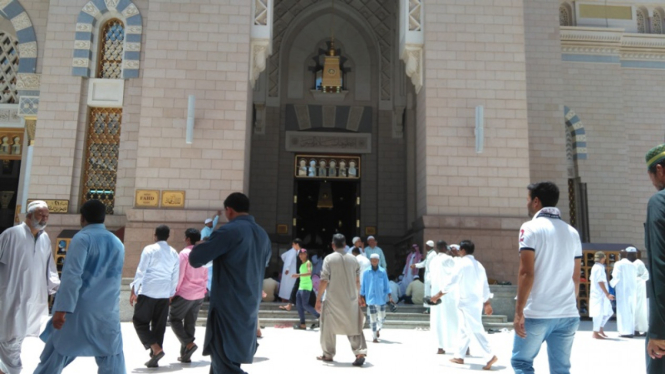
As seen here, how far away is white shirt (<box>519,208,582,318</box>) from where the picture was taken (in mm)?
3295

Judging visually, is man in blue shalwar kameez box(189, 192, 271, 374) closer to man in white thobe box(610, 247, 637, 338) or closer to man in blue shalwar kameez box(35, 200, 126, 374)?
man in blue shalwar kameez box(35, 200, 126, 374)

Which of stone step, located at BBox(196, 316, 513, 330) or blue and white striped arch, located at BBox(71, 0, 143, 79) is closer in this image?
stone step, located at BBox(196, 316, 513, 330)

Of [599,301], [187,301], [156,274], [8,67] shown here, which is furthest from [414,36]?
[8,67]

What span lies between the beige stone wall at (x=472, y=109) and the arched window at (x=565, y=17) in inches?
208

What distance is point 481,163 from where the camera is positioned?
36.3 ft

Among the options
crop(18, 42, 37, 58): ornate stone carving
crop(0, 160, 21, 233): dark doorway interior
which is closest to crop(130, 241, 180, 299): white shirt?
crop(18, 42, 37, 58): ornate stone carving

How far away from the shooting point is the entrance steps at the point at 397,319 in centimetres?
942

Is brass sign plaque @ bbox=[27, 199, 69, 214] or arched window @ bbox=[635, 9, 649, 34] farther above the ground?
arched window @ bbox=[635, 9, 649, 34]

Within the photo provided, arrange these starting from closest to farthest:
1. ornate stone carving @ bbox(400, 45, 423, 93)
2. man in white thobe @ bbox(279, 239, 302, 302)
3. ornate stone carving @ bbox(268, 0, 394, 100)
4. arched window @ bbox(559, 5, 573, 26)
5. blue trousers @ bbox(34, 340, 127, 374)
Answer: blue trousers @ bbox(34, 340, 127, 374) → man in white thobe @ bbox(279, 239, 302, 302) → ornate stone carving @ bbox(400, 45, 423, 93) → arched window @ bbox(559, 5, 573, 26) → ornate stone carving @ bbox(268, 0, 394, 100)

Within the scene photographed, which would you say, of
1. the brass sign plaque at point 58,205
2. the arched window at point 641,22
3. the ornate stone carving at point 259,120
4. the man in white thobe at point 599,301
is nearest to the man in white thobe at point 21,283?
the brass sign plaque at point 58,205

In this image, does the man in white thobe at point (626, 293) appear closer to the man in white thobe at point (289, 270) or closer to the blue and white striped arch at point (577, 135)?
the man in white thobe at point (289, 270)

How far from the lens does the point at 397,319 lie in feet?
31.7

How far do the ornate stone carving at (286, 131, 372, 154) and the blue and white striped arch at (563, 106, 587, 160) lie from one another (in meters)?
5.40

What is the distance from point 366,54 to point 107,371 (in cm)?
1407
